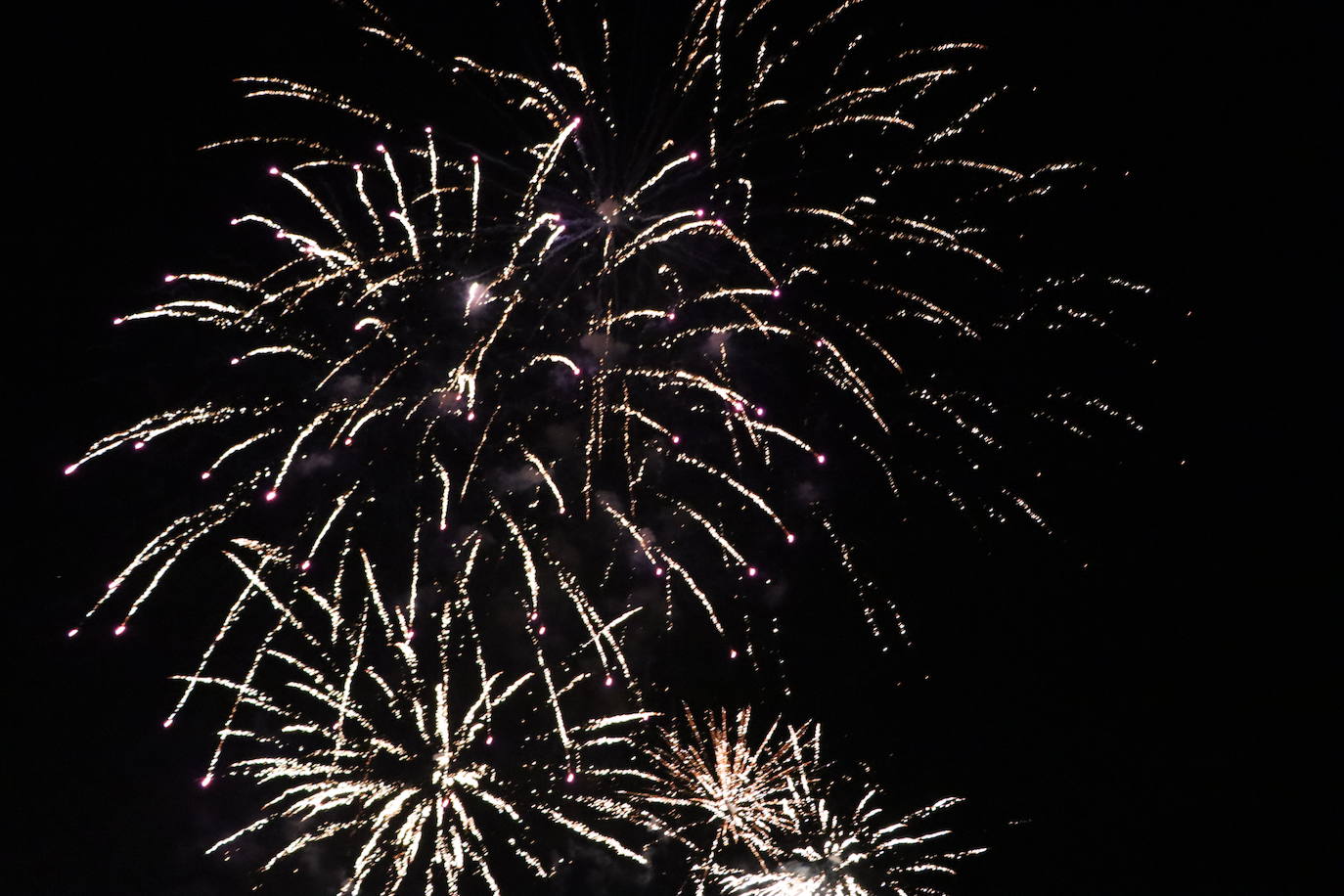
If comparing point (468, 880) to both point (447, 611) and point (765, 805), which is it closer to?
point (765, 805)

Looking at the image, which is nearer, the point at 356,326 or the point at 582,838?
the point at 356,326

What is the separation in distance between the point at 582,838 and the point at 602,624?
9.32 metres

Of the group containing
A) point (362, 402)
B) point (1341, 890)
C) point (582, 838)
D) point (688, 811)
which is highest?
point (362, 402)

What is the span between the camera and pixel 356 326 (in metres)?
10.0

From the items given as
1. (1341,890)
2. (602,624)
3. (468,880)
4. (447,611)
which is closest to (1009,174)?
(602,624)

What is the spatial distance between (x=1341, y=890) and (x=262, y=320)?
1050 inches

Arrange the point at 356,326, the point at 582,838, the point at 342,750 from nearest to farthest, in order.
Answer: the point at 356,326
the point at 342,750
the point at 582,838

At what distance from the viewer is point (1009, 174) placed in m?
10.8

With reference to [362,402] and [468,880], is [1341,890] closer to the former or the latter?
[468,880]

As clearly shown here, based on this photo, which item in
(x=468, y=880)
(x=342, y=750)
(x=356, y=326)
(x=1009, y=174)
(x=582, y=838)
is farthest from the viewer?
(x=468, y=880)

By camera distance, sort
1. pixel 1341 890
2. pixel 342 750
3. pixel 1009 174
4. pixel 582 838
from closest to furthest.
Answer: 1. pixel 1009 174
2. pixel 342 750
3. pixel 582 838
4. pixel 1341 890

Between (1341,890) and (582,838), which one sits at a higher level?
(582,838)

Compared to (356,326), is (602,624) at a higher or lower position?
lower

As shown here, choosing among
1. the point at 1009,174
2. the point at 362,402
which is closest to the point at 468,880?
the point at 362,402
